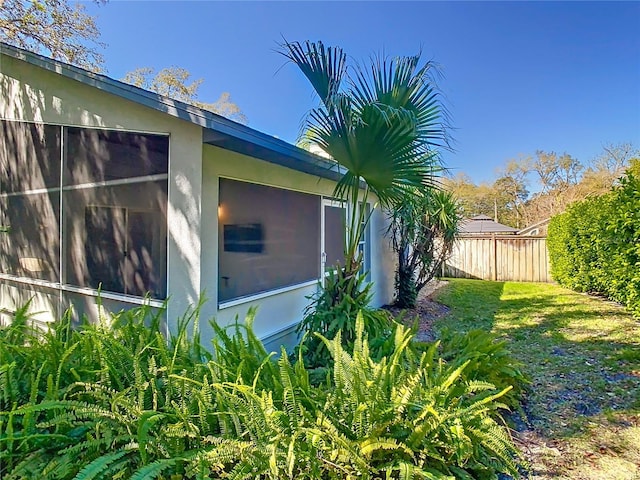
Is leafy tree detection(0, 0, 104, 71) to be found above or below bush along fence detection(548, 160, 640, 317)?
above

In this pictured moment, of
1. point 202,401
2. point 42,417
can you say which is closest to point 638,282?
point 202,401

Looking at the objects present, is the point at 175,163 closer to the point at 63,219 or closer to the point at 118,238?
the point at 118,238

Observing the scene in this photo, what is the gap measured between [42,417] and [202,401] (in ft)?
4.04

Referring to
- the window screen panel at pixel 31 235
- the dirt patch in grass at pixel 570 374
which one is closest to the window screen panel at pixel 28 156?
the window screen panel at pixel 31 235

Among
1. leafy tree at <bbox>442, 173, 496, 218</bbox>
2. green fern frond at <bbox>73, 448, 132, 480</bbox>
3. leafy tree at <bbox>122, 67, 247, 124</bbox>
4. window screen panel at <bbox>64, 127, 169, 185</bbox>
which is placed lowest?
green fern frond at <bbox>73, 448, 132, 480</bbox>

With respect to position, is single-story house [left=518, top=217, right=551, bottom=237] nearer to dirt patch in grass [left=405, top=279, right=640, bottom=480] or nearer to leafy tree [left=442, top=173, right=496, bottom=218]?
leafy tree [left=442, top=173, right=496, bottom=218]

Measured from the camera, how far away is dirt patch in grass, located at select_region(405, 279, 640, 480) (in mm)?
2730

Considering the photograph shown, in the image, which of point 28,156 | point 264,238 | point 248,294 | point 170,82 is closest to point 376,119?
point 264,238

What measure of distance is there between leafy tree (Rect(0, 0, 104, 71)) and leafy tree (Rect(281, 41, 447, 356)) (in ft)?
29.8

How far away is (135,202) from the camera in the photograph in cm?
398

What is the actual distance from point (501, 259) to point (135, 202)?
526 inches

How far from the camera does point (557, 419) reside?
334 centimetres

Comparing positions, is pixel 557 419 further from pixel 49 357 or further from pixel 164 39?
pixel 164 39

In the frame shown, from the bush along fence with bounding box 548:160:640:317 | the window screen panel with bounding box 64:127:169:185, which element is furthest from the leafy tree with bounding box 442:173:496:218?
the window screen panel with bounding box 64:127:169:185
